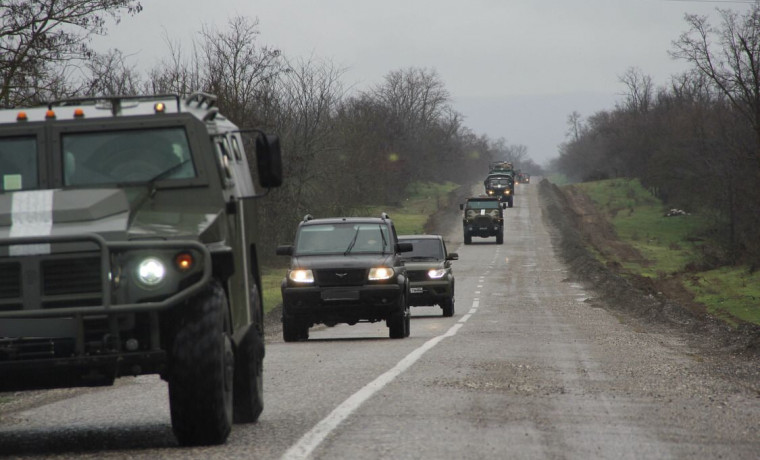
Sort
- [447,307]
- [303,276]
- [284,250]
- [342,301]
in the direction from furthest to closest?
[447,307], [284,250], [303,276], [342,301]

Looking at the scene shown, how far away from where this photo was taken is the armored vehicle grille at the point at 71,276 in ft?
23.5

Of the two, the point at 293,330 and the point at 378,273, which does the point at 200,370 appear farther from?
the point at 293,330

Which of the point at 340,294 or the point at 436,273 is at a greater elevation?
the point at 340,294

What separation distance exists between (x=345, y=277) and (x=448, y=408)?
29.5 feet

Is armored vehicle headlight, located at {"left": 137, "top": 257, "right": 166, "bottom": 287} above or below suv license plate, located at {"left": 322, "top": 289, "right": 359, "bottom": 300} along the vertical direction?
above

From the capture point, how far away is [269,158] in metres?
8.86

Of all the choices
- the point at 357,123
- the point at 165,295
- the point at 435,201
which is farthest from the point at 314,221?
the point at 435,201

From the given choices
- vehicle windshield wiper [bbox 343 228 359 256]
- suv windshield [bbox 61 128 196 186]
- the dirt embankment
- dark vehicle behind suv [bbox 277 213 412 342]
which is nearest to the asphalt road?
dark vehicle behind suv [bbox 277 213 412 342]

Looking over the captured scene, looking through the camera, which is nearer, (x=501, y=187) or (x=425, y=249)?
(x=425, y=249)

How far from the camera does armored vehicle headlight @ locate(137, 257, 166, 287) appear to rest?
7.16 m

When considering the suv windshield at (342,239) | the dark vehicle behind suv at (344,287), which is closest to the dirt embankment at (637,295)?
the dark vehicle behind suv at (344,287)

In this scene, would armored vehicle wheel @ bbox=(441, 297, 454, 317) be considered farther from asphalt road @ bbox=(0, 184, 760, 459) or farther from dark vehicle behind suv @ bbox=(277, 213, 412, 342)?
dark vehicle behind suv @ bbox=(277, 213, 412, 342)

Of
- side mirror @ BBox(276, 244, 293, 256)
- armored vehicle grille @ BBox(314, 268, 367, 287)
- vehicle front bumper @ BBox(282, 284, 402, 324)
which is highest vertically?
side mirror @ BBox(276, 244, 293, 256)

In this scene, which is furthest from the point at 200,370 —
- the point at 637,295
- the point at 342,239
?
the point at 637,295
